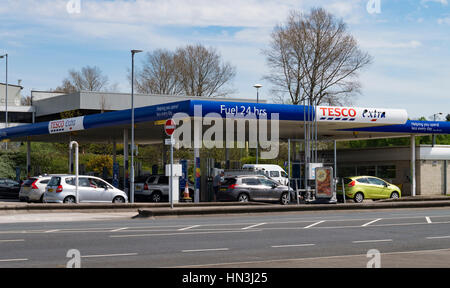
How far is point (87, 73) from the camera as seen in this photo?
88500 mm

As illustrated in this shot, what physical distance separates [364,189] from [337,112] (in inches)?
203

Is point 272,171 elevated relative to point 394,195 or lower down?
elevated

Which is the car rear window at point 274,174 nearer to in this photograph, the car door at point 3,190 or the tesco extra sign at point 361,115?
the tesco extra sign at point 361,115

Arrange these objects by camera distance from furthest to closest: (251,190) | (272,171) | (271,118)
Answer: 1. (272,171)
2. (251,190)
3. (271,118)

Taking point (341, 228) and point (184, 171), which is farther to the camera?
point (184, 171)

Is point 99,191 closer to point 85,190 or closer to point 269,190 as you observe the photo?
point 85,190

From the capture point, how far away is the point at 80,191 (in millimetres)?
30406

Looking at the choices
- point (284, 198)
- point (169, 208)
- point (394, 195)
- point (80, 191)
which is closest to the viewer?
point (169, 208)

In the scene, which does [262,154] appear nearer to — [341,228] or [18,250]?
[341,228]

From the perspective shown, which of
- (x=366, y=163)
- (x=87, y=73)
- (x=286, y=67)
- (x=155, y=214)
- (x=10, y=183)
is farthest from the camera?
(x=87, y=73)

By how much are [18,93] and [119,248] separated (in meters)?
80.2

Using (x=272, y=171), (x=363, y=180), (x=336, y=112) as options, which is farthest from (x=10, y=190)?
(x=363, y=180)

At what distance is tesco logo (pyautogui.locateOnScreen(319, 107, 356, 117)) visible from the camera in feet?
109
